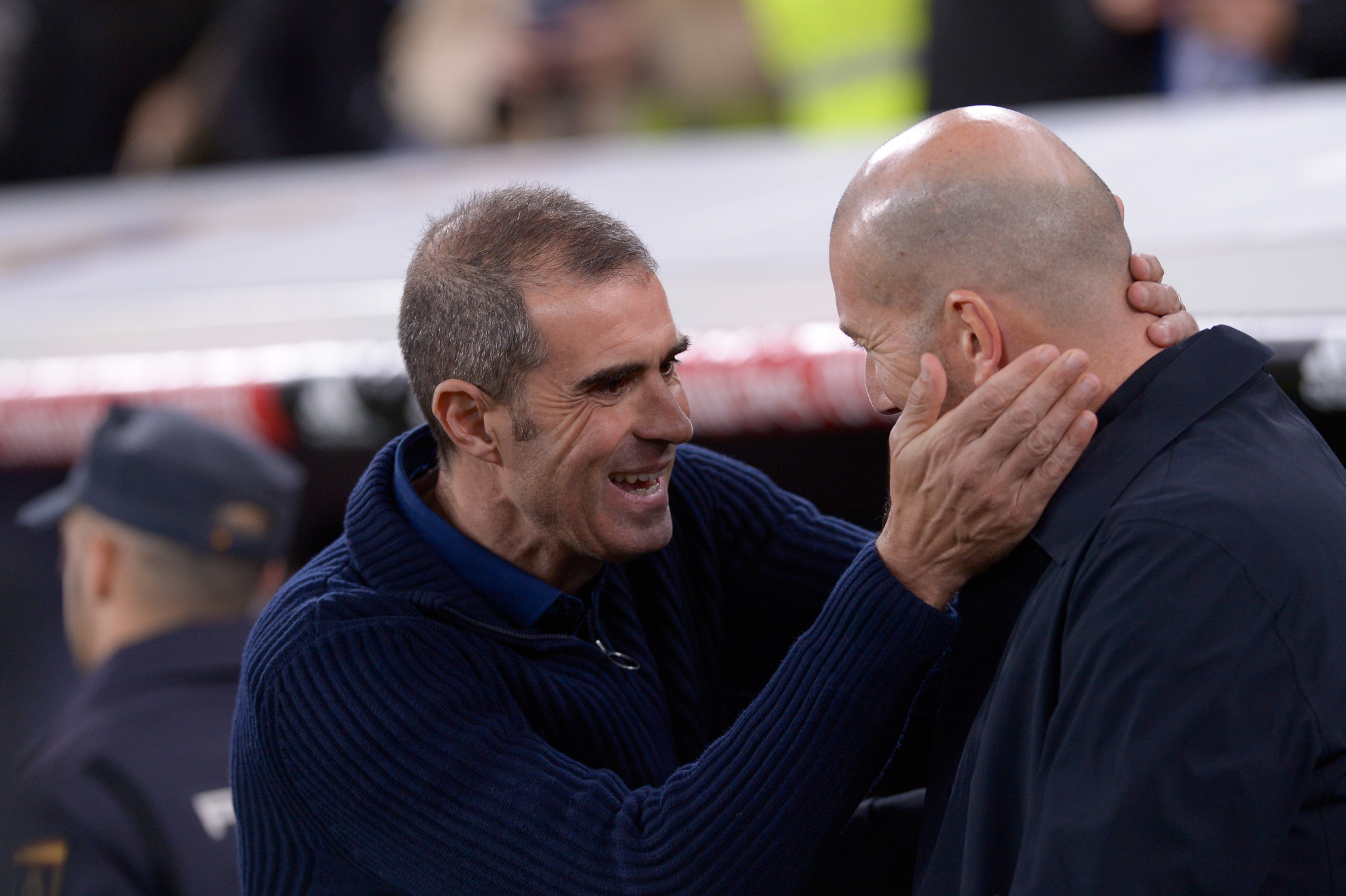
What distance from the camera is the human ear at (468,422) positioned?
1.32 meters

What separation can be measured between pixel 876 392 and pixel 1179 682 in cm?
35

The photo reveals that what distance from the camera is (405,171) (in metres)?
4.03

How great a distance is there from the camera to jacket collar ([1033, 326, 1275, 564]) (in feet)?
3.30

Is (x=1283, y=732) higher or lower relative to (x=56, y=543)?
higher

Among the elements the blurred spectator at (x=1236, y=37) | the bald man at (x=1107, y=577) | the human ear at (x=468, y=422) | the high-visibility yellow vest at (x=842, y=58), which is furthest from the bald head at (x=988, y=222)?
the high-visibility yellow vest at (x=842, y=58)

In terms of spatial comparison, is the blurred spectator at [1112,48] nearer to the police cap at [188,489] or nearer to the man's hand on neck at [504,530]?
the police cap at [188,489]

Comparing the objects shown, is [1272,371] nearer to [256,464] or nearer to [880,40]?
[256,464]

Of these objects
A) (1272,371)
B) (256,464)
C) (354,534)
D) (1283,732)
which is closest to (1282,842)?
(1283,732)

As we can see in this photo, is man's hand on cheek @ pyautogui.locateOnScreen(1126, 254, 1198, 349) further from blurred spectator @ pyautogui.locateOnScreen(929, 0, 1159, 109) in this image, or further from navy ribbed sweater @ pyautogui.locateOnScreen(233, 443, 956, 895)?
blurred spectator @ pyautogui.locateOnScreen(929, 0, 1159, 109)

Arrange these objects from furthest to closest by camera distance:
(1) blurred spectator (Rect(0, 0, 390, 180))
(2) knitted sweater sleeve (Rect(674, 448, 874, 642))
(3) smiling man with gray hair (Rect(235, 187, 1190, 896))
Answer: (1) blurred spectator (Rect(0, 0, 390, 180)) → (2) knitted sweater sleeve (Rect(674, 448, 874, 642)) → (3) smiling man with gray hair (Rect(235, 187, 1190, 896))

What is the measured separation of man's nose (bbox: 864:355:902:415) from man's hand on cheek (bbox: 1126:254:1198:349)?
0.19m

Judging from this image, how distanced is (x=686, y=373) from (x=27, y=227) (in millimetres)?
2548

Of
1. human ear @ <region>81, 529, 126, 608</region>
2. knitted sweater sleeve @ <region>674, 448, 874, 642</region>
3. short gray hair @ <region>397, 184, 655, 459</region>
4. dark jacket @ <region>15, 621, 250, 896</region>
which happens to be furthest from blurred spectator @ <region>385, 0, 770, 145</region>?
short gray hair @ <region>397, 184, 655, 459</region>

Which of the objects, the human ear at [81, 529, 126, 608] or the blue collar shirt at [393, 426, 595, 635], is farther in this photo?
the human ear at [81, 529, 126, 608]
